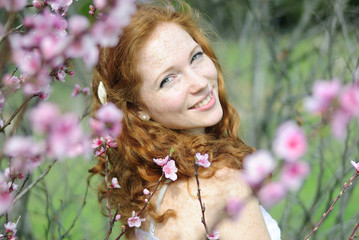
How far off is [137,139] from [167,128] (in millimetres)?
128

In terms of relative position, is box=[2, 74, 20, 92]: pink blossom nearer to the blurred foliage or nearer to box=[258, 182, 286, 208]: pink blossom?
box=[258, 182, 286, 208]: pink blossom

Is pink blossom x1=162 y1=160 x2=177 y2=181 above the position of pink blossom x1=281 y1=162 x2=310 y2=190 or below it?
below

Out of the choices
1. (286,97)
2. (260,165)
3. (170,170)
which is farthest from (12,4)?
(286,97)

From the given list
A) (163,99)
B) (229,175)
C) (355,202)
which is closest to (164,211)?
(229,175)

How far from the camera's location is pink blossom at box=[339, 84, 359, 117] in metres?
0.48

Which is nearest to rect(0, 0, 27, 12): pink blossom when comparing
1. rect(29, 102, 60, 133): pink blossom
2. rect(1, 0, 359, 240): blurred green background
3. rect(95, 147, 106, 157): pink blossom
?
rect(29, 102, 60, 133): pink blossom

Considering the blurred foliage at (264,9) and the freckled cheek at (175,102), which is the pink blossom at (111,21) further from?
the blurred foliage at (264,9)

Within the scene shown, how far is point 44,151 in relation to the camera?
519 millimetres

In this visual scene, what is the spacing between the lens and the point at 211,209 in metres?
1.33

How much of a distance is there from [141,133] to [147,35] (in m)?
0.39

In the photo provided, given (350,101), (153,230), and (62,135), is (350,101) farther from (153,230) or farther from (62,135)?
(153,230)

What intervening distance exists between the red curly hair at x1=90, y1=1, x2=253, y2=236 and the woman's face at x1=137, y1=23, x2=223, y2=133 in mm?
49

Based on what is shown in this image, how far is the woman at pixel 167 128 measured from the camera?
4.50 ft

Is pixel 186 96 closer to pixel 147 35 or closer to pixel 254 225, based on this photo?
pixel 147 35
